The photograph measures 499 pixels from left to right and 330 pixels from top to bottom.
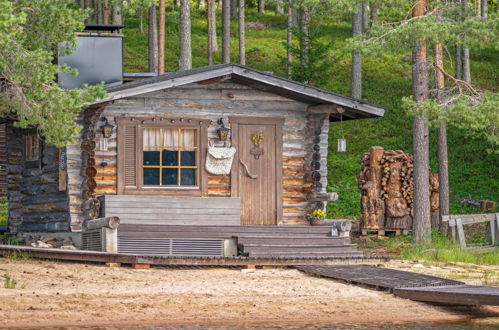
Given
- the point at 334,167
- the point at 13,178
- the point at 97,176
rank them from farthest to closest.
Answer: the point at 334,167
the point at 13,178
the point at 97,176

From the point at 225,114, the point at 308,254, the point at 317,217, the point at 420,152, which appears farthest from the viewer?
the point at 420,152

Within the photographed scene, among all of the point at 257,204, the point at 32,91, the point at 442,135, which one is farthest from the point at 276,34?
the point at 32,91

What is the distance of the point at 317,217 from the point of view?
20438 millimetres

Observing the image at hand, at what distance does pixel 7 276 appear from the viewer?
1480 centimetres

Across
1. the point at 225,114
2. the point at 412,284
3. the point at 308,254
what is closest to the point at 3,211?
the point at 225,114

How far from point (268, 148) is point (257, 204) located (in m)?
1.30

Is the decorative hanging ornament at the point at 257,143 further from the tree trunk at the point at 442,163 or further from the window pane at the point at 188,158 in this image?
the tree trunk at the point at 442,163

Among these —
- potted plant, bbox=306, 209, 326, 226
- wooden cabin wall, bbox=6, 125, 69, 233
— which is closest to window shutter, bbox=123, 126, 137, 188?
wooden cabin wall, bbox=6, 125, 69, 233

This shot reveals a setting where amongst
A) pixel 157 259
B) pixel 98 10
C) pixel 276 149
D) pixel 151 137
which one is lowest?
pixel 157 259

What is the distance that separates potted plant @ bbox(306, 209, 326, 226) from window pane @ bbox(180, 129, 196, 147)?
316 cm

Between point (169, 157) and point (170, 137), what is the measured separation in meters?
0.44

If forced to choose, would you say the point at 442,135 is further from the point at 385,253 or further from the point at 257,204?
the point at 257,204

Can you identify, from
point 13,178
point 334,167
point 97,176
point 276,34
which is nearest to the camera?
point 97,176

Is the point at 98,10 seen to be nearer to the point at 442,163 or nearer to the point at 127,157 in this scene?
the point at 442,163
